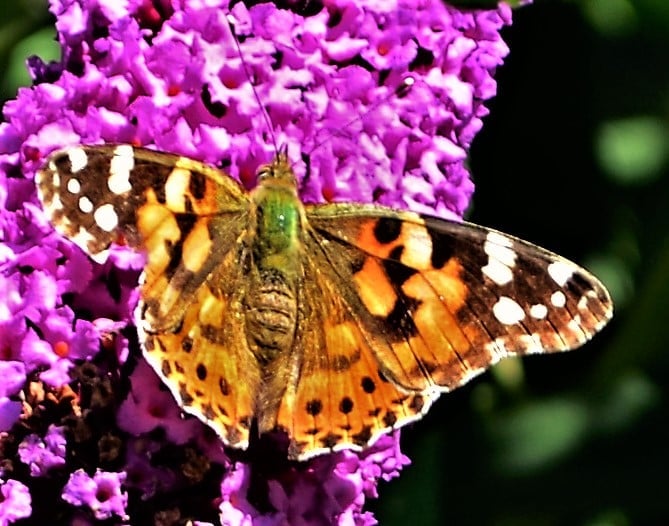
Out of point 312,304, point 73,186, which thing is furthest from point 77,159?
point 312,304

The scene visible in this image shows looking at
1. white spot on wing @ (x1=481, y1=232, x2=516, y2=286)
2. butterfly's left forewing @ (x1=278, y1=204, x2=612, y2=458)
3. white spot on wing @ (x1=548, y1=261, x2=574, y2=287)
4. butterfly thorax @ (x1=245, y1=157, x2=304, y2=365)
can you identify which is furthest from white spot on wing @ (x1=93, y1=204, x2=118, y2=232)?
white spot on wing @ (x1=548, y1=261, x2=574, y2=287)

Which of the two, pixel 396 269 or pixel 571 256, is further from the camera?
pixel 571 256

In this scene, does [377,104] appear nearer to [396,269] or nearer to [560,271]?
[396,269]

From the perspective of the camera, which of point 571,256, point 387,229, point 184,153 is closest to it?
point 387,229

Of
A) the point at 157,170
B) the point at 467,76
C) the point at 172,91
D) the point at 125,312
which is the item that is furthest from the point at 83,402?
the point at 467,76

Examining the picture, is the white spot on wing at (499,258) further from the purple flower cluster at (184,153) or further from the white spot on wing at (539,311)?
the purple flower cluster at (184,153)

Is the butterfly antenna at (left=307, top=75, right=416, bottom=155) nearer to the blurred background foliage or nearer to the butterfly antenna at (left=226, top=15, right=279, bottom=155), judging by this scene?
the butterfly antenna at (left=226, top=15, right=279, bottom=155)
